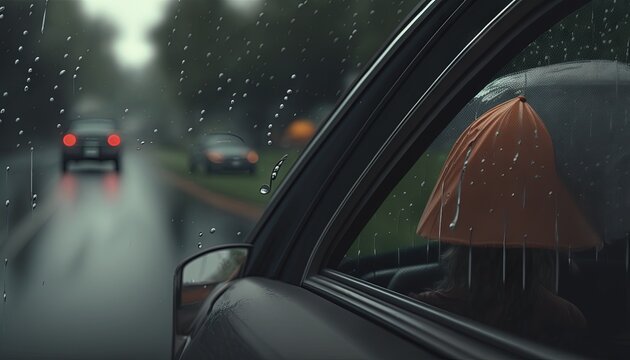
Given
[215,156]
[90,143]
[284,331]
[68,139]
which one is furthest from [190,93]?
[90,143]

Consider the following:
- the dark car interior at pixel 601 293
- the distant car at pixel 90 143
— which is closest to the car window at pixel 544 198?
the dark car interior at pixel 601 293

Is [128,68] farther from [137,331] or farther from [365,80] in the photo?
[137,331]

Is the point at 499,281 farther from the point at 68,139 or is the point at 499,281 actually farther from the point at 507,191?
the point at 68,139

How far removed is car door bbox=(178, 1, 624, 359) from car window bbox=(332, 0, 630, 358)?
0.11 feet

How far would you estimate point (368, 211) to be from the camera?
2.02 m

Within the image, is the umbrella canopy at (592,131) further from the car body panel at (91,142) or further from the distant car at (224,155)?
the car body panel at (91,142)

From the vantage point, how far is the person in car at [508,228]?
121 cm

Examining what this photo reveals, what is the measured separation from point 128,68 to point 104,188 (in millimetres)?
11269

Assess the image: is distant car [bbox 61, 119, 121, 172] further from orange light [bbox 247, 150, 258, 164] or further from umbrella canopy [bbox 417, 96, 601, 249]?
umbrella canopy [bbox 417, 96, 601, 249]

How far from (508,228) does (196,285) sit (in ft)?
4.73

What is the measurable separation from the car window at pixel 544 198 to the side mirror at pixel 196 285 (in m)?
1.02

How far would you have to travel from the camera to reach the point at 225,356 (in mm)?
1983

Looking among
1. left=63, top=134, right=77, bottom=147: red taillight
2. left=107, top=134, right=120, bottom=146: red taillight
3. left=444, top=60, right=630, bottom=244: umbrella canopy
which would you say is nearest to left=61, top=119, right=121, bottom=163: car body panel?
left=63, top=134, right=77, bottom=147: red taillight

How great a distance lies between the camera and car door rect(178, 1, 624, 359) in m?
1.46
